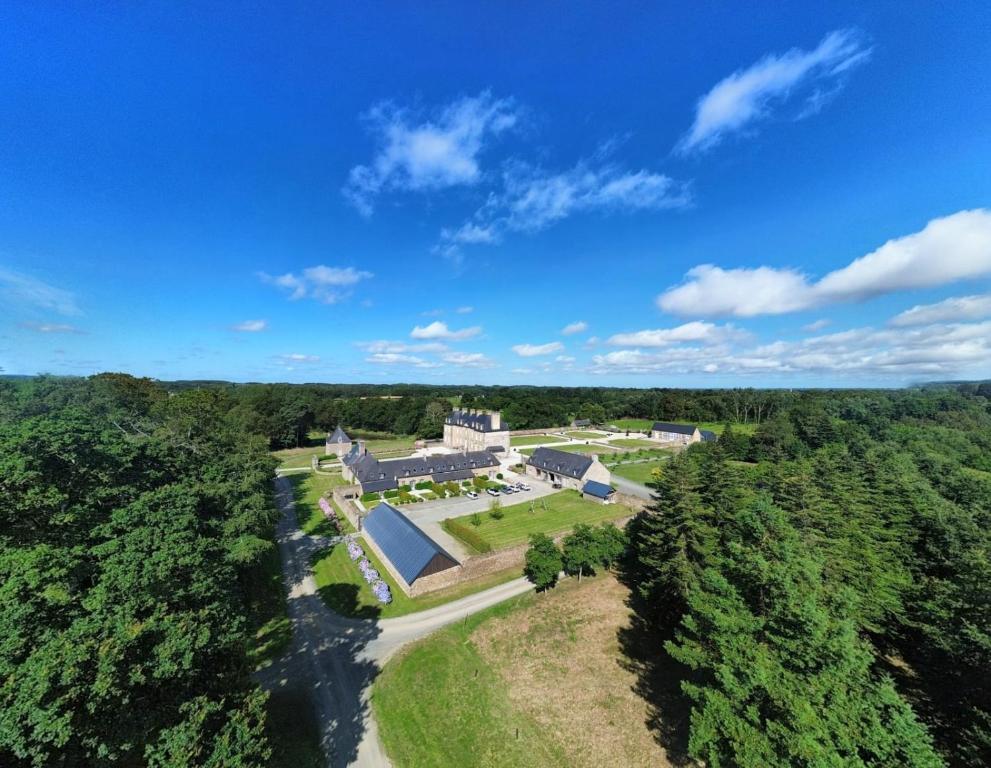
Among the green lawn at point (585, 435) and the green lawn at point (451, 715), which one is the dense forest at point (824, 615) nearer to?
the green lawn at point (451, 715)

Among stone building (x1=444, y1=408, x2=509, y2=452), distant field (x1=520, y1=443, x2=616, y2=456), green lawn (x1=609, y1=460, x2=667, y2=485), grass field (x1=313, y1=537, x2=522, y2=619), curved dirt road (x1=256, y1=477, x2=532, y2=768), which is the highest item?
stone building (x1=444, y1=408, x2=509, y2=452)

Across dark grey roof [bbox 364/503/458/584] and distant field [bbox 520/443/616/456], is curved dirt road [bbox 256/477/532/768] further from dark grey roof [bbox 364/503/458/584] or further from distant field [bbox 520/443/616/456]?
distant field [bbox 520/443/616/456]

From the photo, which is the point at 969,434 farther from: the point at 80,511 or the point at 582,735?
the point at 80,511

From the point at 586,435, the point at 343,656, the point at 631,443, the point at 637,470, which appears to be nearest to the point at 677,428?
the point at 631,443

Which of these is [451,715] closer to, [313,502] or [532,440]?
[313,502]

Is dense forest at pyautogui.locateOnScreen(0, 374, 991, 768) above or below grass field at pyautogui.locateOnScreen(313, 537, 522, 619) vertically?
above

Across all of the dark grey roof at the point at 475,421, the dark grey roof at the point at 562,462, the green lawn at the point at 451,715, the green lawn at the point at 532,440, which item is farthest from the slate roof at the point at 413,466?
the green lawn at the point at 451,715

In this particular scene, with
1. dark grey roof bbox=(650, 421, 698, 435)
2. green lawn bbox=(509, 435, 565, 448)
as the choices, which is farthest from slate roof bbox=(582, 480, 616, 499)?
dark grey roof bbox=(650, 421, 698, 435)

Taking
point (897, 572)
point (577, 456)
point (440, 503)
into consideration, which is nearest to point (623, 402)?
point (577, 456)
